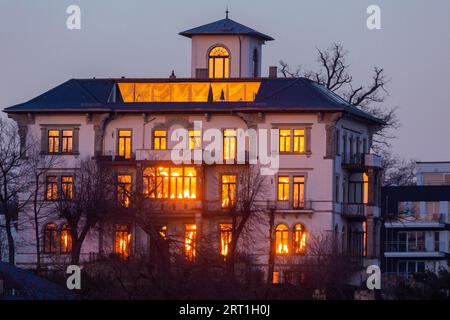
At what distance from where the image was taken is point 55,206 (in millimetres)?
126125

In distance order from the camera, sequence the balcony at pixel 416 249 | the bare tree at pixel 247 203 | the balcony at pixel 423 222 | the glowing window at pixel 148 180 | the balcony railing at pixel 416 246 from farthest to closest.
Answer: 1. the balcony railing at pixel 416 246
2. the balcony at pixel 423 222
3. the balcony at pixel 416 249
4. the glowing window at pixel 148 180
5. the bare tree at pixel 247 203

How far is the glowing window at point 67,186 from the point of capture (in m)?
126

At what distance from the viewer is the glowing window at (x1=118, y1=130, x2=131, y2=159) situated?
128 meters

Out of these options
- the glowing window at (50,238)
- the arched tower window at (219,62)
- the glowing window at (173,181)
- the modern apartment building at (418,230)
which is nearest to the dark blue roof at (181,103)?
the glowing window at (173,181)

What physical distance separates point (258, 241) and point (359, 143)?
1228 centimetres

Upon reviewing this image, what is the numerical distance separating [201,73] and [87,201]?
12915mm

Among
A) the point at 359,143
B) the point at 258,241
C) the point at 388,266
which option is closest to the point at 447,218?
the point at 388,266

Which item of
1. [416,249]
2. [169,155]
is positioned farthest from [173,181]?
[416,249]

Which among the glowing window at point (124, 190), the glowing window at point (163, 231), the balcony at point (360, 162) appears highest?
the balcony at point (360, 162)

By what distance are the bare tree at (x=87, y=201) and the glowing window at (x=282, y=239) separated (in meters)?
9.53

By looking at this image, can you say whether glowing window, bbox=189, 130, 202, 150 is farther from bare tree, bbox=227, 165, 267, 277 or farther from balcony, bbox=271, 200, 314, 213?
balcony, bbox=271, 200, 314, 213

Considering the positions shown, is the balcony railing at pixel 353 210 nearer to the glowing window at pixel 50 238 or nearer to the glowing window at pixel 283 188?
the glowing window at pixel 283 188

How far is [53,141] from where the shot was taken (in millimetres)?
129000

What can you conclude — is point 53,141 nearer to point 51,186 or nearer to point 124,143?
point 51,186
